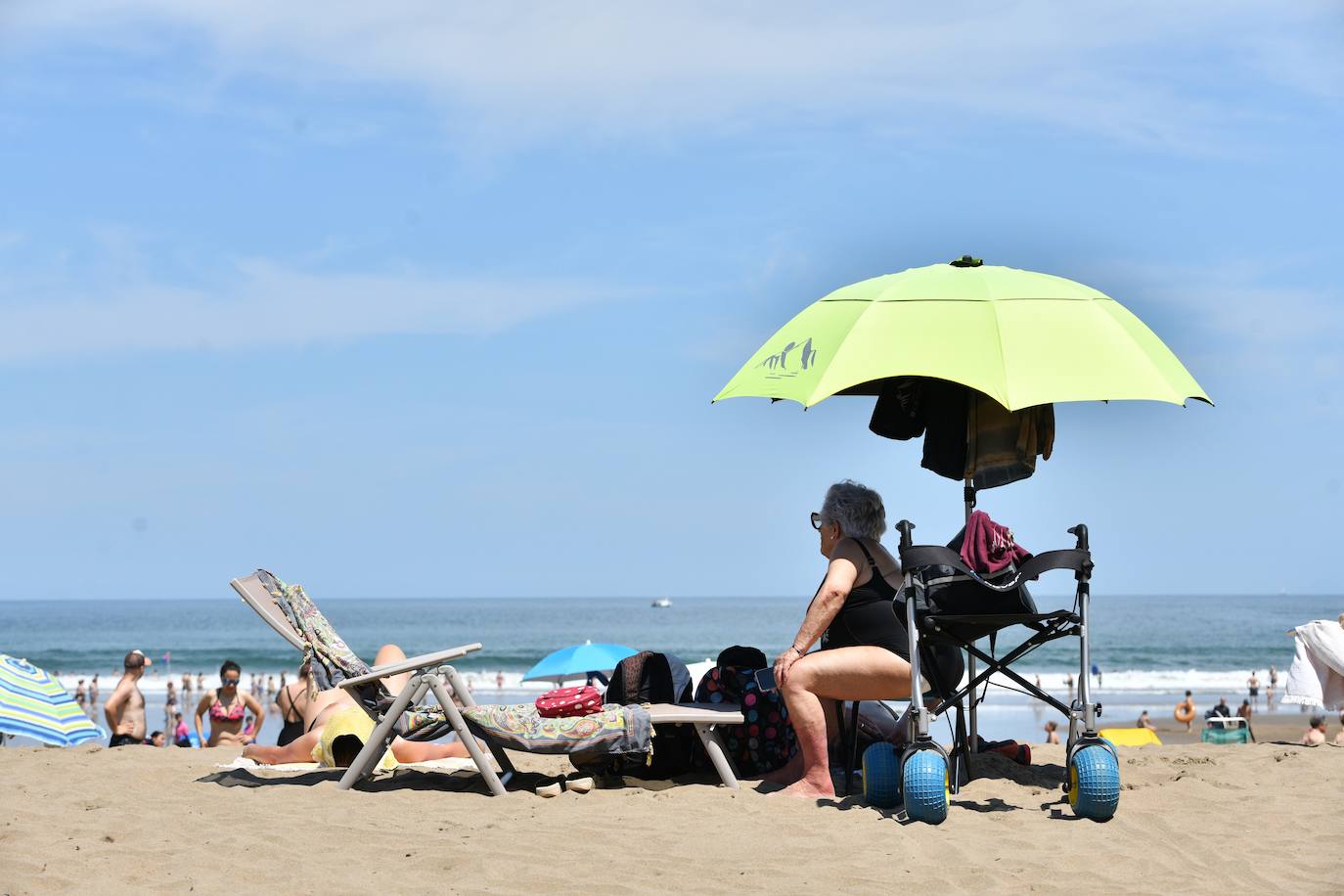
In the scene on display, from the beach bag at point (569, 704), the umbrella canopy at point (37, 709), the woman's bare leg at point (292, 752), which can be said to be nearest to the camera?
the beach bag at point (569, 704)

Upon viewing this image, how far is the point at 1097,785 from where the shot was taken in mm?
4656

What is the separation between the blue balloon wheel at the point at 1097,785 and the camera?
183 inches

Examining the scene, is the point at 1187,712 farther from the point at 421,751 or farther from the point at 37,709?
the point at 37,709

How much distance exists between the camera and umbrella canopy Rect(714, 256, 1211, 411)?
4.86 m

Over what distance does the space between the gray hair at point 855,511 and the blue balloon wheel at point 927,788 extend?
41.0 inches

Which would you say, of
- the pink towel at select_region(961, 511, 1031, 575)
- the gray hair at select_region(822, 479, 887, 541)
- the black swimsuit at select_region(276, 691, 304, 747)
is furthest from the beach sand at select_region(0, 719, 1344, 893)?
the black swimsuit at select_region(276, 691, 304, 747)

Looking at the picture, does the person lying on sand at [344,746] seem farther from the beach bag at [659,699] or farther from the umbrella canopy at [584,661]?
the umbrella canopy at [584,661]

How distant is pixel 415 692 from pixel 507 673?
32541mm

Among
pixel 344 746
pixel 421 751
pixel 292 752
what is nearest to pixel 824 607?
pixel 421 751

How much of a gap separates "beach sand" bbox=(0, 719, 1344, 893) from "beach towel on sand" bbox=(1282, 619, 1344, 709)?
7.20 ft

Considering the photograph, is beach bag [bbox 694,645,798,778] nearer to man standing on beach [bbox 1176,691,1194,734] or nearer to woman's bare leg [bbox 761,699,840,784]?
woman's bare leg [bbox 761,699,840,784]

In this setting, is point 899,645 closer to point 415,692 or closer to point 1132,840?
point 1132,840

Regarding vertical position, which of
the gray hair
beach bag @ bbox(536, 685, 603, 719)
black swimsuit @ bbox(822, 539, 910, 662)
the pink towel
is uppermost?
the gray hair

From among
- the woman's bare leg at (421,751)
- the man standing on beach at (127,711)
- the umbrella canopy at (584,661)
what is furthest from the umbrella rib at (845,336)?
the umbrella canopy at (584,661)
